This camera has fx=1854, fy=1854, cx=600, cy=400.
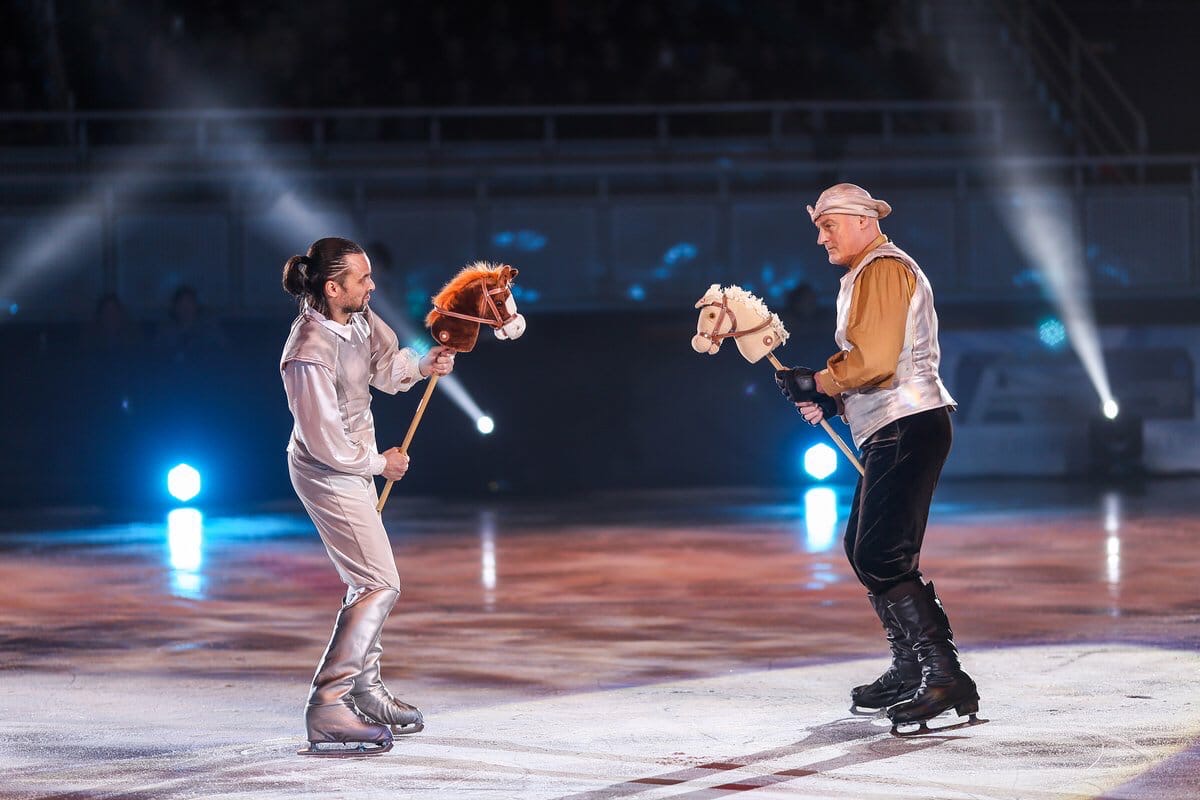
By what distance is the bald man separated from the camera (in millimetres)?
6703

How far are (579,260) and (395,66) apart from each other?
6.41 meters

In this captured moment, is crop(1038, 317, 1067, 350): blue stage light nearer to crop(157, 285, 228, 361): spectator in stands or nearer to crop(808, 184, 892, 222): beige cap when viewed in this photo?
crop(157, 285, 228, 361): spectator in stands

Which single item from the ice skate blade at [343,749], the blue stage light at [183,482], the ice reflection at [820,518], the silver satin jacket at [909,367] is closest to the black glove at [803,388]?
the silver satin jacket at [909,367]

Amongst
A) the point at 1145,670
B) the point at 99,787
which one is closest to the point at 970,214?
the point at 1145,670

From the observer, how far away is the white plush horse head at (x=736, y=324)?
7.18 metres

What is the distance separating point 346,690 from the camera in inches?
257

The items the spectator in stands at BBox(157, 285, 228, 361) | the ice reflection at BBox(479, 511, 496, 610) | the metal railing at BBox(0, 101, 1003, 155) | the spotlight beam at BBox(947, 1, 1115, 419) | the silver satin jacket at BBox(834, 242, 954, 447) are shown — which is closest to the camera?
the silver satin jacket at BBox(834, 242, 954, 447)

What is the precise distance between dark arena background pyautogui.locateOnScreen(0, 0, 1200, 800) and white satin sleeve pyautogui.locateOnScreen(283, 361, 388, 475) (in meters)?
1.04

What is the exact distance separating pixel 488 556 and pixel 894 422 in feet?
21.7

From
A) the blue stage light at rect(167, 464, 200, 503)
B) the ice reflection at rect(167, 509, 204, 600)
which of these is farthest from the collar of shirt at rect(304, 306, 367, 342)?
the blue stage light at rect(167, 464, 200, 503)

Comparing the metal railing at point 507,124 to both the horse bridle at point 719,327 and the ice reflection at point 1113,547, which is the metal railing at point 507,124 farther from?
the horse bridle at point 719,327

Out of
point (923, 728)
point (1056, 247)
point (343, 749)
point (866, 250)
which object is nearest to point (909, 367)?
point (866, 250)

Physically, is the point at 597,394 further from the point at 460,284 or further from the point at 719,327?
the point at 460,284

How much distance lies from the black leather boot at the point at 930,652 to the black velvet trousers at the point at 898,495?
7 centimetres
